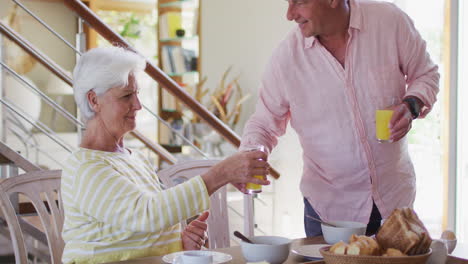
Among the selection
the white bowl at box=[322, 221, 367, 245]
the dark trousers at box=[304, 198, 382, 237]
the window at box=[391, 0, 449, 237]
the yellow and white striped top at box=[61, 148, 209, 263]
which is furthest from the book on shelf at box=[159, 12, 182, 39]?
the white bowl at box=[322, 221, 367, 245]

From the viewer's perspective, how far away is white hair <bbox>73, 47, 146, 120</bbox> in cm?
170

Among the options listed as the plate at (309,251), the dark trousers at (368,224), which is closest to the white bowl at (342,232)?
the plate at (309,251)

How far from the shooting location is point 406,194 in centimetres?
211

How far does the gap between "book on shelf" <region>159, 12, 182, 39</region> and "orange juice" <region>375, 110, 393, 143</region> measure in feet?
13.8

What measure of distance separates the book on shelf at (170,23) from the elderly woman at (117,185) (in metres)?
4.13

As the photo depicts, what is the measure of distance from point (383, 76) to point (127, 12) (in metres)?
5.98

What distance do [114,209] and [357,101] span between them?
0.96 metres

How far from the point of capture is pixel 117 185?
5.20 feet

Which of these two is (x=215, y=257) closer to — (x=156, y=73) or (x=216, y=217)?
(x=216, y=217)

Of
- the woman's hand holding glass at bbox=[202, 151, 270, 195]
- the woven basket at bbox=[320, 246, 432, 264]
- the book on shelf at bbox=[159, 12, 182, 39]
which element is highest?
the book on shelf at bbox=[159, 12, 182, 39]

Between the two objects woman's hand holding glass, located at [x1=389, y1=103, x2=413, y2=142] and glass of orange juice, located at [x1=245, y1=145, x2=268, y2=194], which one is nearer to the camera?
glass of orange juice, located at [x1=245, y1=145, x2=268, y2=194]

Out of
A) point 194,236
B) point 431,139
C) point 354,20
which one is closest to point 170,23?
point 431,139

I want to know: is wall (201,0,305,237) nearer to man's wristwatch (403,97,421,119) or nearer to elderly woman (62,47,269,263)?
man's wristwatch (403,97,421,119)

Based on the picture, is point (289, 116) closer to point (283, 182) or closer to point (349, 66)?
point (349, 66)
